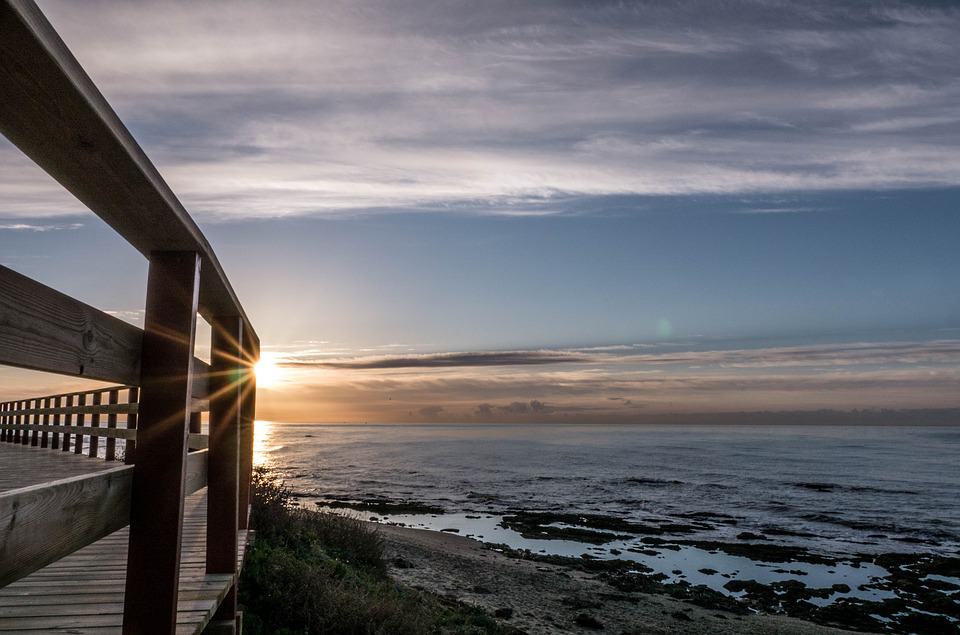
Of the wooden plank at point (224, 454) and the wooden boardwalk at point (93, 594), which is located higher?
the wooden plank at point (224, 454)

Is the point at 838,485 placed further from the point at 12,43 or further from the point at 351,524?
the point at 12,43

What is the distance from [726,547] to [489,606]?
14.7 m

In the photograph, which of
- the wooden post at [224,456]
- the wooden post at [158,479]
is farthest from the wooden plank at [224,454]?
the wooden post at [158,479]

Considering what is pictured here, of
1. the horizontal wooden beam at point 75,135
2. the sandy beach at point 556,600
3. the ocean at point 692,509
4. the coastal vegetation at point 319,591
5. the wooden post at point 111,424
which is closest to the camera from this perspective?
the horizontal wooden beam at point 75,135

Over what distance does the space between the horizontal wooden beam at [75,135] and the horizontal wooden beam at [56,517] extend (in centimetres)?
83

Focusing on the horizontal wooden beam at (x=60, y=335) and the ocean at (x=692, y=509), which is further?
the ocean at (x=692, y=509)

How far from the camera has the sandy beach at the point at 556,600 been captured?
1446cm

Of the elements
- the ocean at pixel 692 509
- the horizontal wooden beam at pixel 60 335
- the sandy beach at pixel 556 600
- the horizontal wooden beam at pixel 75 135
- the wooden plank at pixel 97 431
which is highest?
the horizontal wooden beam at pixel 75 135

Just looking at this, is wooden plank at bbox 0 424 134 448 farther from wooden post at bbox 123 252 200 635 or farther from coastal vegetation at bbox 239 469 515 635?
wooden post at bbox 123 252 200 635

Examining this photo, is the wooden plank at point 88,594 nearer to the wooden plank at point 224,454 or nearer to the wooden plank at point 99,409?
the wooden plank at point 224,454

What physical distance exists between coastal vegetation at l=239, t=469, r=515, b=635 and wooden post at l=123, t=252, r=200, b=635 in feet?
16.4

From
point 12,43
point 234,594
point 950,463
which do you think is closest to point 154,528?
point 12,43

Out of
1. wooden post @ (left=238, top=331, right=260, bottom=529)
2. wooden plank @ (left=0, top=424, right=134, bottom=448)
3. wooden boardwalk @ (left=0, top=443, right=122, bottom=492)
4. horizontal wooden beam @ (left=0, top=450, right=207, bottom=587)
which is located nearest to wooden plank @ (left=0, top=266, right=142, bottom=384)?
horizontal wooden beam @ (left=0, top=450, right=207, bottom=587)

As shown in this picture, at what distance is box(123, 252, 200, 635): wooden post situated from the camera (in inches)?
91.7
